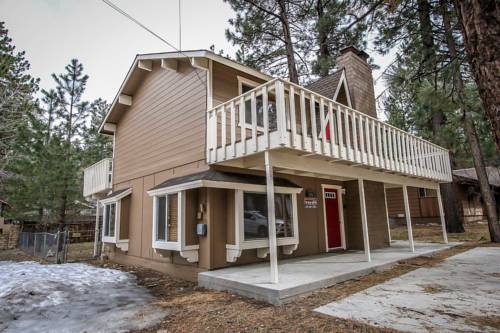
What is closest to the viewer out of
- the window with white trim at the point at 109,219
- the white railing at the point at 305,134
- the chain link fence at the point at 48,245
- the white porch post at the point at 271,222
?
the white porch post at the point at 271,222

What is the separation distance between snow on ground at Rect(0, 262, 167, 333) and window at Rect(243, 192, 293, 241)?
2.48 meters

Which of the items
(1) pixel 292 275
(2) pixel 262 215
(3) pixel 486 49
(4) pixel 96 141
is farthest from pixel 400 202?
(4) pixel 96 141

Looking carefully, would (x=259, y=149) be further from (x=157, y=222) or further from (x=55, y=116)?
(x=55, y=116)

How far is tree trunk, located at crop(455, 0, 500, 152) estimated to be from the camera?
2.81 meters

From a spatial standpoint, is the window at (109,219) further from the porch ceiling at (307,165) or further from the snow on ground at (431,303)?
the snow on ground at (431,303)

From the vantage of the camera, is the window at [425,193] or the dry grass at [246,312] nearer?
the dry grass at [246,312]

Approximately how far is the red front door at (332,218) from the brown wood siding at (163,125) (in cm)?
465

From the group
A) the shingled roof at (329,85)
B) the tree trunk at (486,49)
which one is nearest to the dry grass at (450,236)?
the shingled roof at (329,85)

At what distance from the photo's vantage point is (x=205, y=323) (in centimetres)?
405

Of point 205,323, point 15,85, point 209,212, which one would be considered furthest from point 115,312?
point 15,85

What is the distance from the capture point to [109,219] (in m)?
10.4

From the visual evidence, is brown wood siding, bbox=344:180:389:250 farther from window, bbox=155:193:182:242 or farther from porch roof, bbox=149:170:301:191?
window, bbox=155:193:182:242

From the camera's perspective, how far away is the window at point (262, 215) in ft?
22.1

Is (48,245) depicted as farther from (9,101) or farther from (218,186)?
(218,186)
